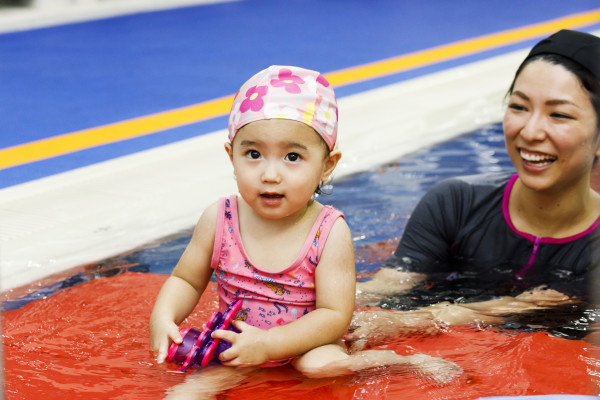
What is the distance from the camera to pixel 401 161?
215 inches

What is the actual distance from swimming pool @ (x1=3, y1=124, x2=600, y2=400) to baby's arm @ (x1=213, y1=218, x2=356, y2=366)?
0.48 feet

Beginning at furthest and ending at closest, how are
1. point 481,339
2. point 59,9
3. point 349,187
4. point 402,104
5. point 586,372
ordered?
point 59,9
point 402,104
point 349,187
point 481,339
point 586,372

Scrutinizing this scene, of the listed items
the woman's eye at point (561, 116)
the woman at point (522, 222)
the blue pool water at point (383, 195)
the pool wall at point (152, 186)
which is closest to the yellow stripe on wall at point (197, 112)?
the pool wall at point (152, 186)

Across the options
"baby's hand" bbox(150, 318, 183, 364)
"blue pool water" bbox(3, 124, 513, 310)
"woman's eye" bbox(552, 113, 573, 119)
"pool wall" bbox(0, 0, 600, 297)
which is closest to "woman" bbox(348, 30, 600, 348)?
"woman's eye" bbox(552, 113, 573, 119)

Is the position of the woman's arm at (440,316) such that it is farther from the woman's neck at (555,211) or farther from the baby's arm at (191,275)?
→ the baby's arm at (191,275)

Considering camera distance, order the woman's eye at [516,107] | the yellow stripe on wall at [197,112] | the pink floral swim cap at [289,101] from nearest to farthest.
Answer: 1. the pink floral swim cap at [289,101]
2. the woman's eye at [516,107]
3. the yellow stripe on wall at [197,112]


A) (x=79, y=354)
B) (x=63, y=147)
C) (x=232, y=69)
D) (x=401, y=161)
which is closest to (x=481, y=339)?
(x=79, y=354)

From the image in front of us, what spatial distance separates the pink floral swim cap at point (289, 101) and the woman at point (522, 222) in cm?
81

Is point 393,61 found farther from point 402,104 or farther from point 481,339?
point 481,339

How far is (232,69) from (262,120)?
17.6ft

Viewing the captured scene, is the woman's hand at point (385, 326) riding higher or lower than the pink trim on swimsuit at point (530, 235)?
lower

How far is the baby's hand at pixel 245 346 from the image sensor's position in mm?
2268

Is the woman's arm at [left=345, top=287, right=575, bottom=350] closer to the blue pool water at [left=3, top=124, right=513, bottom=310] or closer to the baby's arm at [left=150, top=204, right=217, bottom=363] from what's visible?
the baby's arm at [left=150, top=204, right=217, bottom=363]

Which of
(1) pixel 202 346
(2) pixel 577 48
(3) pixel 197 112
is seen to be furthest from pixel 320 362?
(3) pixel 197 112
